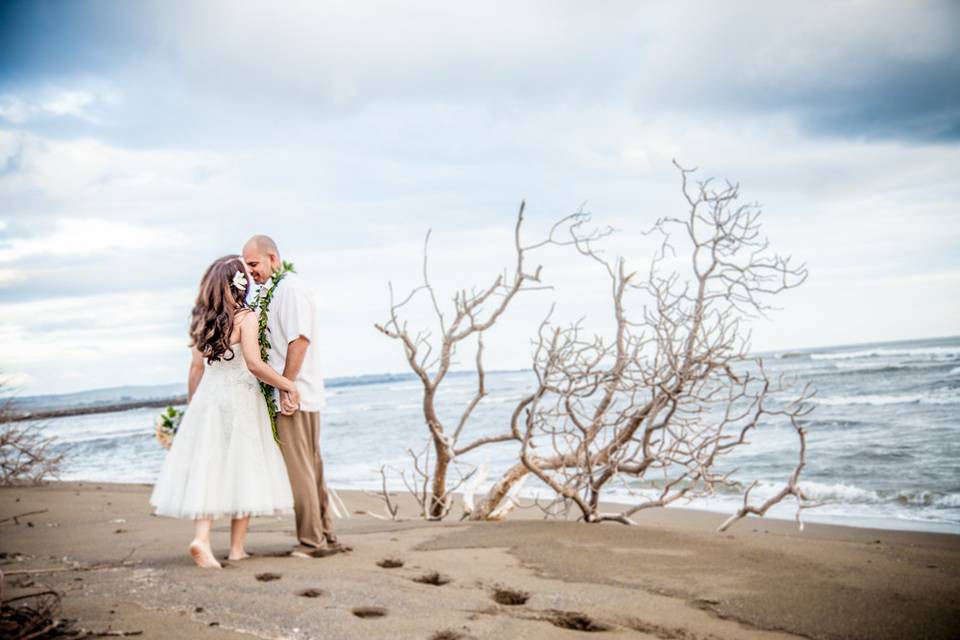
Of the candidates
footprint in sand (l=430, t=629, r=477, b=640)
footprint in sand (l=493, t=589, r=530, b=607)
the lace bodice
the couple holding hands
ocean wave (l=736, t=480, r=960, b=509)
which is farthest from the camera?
ocean wave (l=736, t=480, r=960, b=509)

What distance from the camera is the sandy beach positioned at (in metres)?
3.16

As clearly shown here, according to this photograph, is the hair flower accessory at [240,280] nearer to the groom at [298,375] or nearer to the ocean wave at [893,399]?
the groom at [298,375]

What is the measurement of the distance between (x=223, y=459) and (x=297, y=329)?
0.91m

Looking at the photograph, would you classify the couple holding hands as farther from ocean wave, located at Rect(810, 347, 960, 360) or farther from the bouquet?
ocean wave, located at Rect(810, 347, 960, 360)

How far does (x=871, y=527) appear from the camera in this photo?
7832 millimetres

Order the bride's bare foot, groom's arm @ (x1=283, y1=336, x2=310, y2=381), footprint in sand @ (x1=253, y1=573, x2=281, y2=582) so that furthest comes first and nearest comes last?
groom's arm @ (x1=283, y1=336, x2=310, y2=381), the bride's bare foot, footprint in sand @ (x1=253, y1=573, x2=281, y2=582)

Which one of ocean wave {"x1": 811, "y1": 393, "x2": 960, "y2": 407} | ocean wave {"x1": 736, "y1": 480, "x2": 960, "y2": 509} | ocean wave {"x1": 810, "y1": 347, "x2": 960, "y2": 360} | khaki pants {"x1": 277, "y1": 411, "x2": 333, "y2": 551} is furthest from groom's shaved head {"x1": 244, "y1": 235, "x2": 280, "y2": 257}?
ocean wave {"x1": 810, "y1": 347, "x2": 960, "y2": 360}

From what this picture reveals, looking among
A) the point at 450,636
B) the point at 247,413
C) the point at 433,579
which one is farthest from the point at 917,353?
the point at 450,636

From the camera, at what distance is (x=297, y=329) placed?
14.6ft

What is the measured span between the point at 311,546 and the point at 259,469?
25.3 inches

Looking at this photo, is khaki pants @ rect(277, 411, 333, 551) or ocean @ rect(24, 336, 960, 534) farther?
ocean @ rect(24, 336, 960, 534)

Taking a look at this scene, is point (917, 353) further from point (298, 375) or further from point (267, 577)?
point (267, 577)

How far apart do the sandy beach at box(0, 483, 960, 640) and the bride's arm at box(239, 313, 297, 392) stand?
1125mm

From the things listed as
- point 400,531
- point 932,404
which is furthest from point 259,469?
point 932,404
